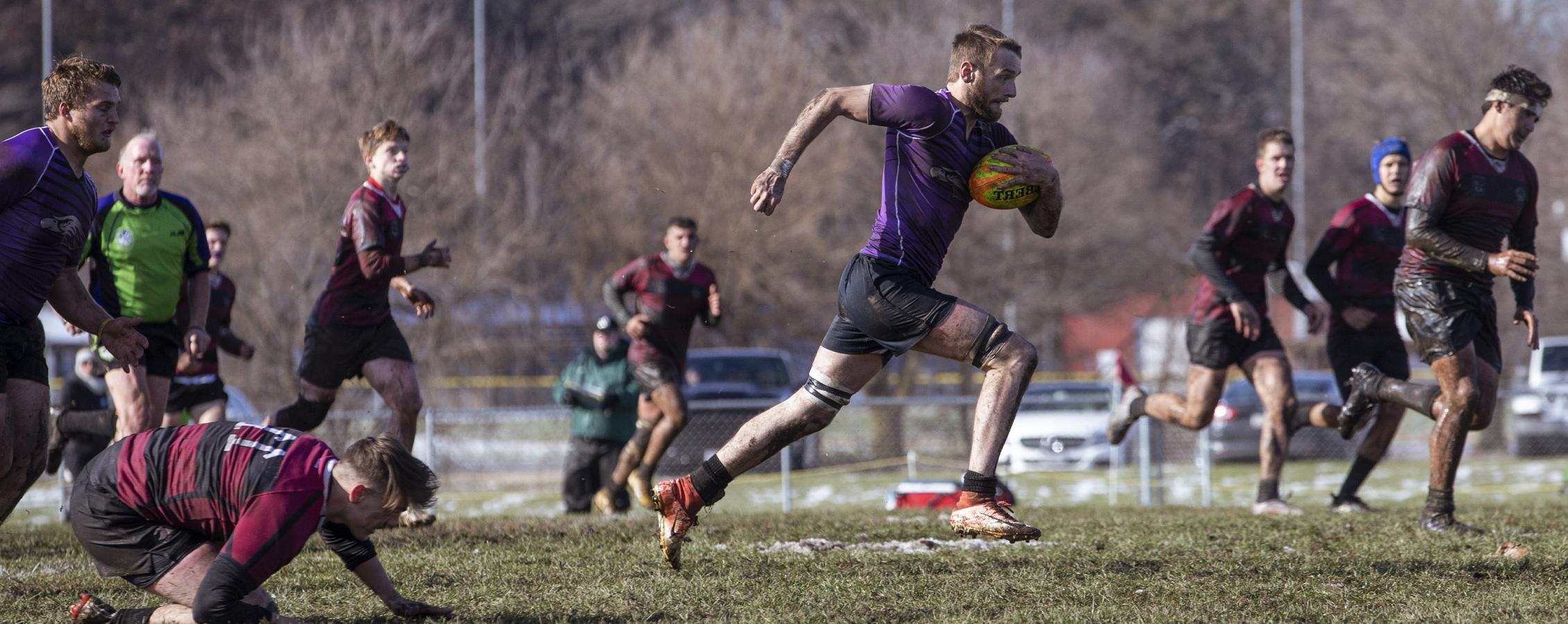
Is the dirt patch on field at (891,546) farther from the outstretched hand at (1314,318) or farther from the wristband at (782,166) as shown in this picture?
the outstretched hand at (1314,318)

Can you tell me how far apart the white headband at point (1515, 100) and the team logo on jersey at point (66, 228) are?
6.28 metres

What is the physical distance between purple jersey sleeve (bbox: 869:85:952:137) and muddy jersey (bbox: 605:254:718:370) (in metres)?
5.02

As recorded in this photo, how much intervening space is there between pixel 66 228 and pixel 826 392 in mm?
2936

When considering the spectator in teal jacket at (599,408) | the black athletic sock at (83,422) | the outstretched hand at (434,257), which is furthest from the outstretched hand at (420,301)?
the spectator in teal jacket at (599,408)

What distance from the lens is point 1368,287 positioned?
29.5 feet

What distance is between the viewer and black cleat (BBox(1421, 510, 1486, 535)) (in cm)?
704

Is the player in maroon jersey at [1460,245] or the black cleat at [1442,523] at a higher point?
the player in maroon jersey at [1460,245]

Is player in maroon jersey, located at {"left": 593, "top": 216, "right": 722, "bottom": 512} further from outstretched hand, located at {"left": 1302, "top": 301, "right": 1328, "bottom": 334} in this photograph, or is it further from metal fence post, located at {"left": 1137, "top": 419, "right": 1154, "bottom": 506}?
metal fence post, located at {"left": 1137, "top": 419, "right": 1154, "bottom": 506}

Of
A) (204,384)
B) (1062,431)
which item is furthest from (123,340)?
(1062,431)

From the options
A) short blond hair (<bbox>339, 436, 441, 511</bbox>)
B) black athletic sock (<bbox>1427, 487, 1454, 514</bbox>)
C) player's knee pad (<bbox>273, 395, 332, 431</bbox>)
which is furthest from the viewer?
player's knee pad (<bbox>273, 395, 332, 431</bbox>)

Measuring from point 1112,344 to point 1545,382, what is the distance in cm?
1119

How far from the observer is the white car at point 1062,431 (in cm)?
1853

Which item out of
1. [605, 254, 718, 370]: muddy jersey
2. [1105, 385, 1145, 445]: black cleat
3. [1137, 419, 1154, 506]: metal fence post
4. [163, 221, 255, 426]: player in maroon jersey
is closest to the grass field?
[163, 221, 255, 426]: player in maroon jersey

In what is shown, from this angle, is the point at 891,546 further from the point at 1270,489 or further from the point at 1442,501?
the point at 1270,489
